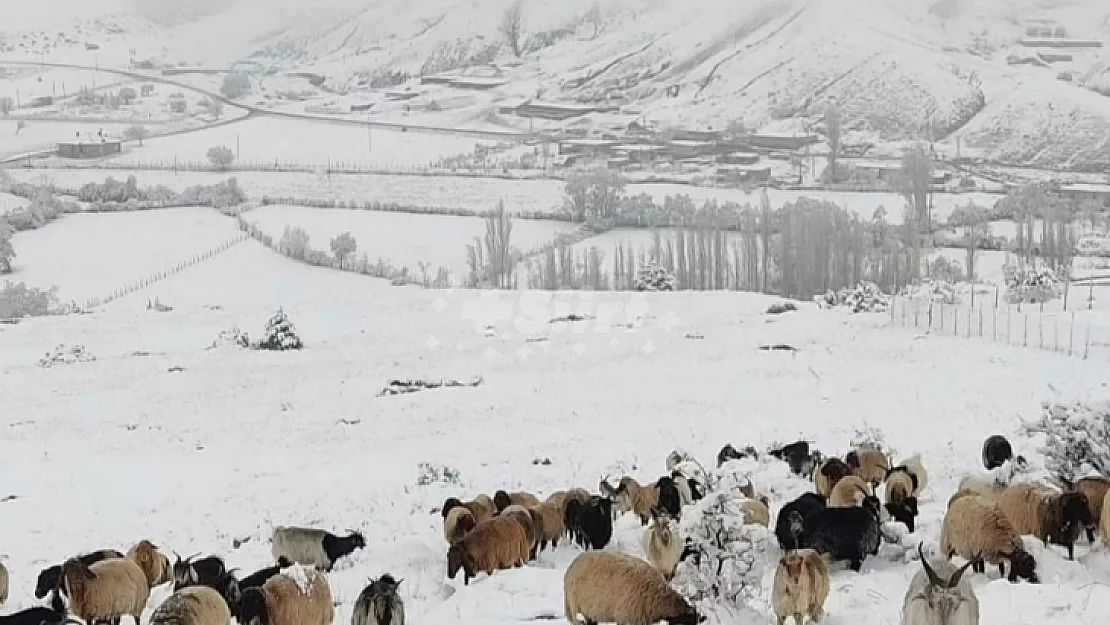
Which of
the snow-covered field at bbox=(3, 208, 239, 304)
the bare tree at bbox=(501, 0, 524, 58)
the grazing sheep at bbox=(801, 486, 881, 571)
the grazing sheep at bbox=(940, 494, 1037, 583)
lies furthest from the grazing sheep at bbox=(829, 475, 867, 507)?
the bare tree at bbox=(501, 0, 524, 58)

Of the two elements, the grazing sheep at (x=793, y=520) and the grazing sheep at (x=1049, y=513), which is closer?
the grazing sheep at (x=1049, y=513)

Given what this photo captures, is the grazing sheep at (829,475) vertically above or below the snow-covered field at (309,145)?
below

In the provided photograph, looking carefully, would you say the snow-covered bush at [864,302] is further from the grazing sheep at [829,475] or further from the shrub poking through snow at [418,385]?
the grazing sheep at [829,475]

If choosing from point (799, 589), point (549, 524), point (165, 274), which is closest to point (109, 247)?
point (165, 274)

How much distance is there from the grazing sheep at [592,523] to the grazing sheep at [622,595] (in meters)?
3.04

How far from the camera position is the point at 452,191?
309 ft

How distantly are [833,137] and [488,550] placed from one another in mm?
102055

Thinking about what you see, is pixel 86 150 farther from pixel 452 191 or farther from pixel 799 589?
pixel 799 589

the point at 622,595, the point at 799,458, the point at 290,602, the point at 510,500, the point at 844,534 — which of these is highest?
the point at 622,595

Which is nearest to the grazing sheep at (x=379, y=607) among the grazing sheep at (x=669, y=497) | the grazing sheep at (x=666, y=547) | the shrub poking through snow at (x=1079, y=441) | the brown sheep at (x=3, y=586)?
the grazing sheep at (x=666, y=547)

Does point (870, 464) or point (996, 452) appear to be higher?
point (870, 464)

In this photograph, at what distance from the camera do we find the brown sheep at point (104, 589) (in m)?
9.91

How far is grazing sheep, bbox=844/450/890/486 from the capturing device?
1364cm

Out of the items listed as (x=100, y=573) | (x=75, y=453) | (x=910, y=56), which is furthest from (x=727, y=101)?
(x=100, y=573)
